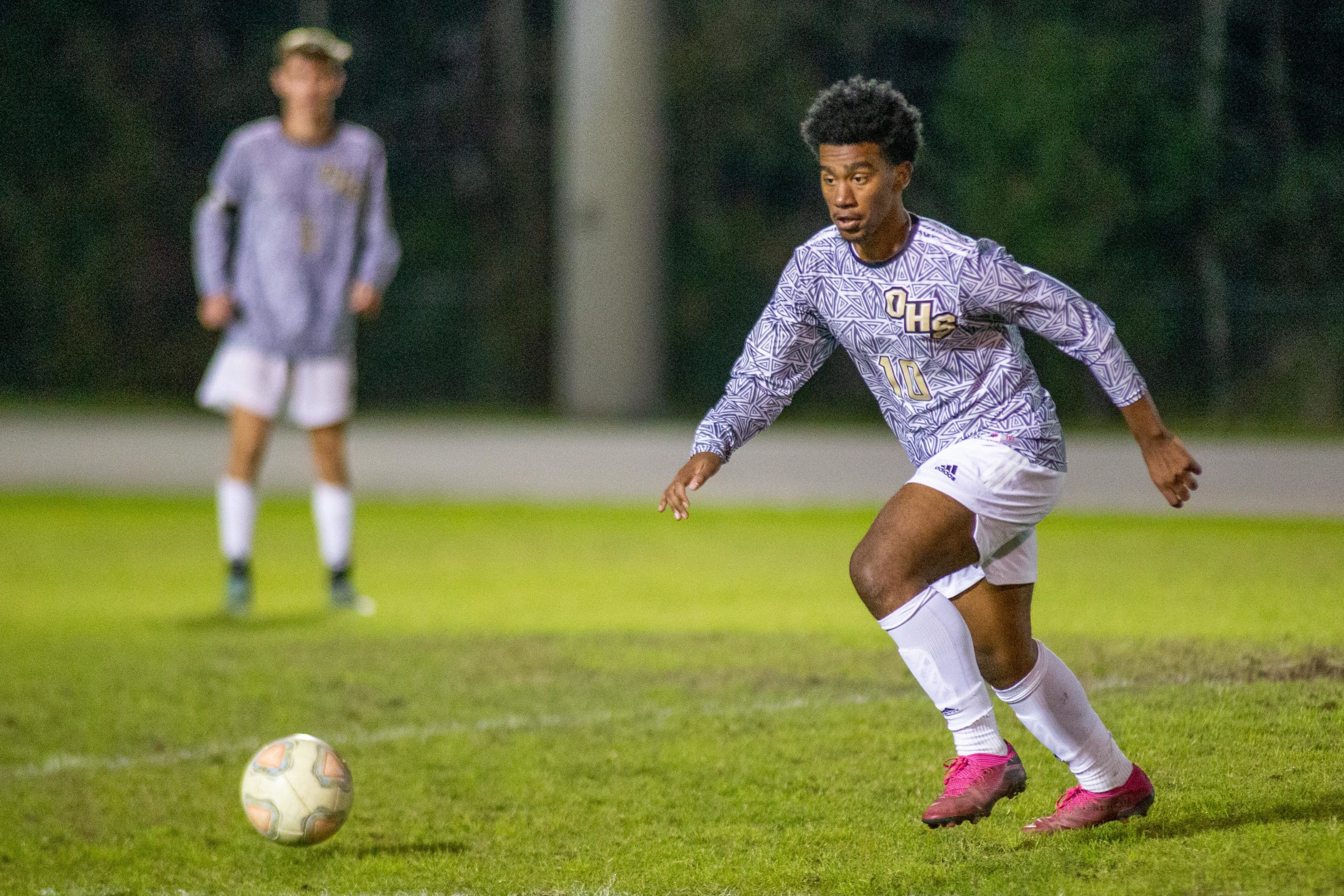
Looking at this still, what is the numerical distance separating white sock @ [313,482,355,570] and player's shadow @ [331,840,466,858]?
11.7 ft

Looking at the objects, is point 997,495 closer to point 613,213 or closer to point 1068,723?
point 1068,723

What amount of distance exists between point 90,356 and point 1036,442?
1711 cm

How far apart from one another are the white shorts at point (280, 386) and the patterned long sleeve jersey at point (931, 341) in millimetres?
4329

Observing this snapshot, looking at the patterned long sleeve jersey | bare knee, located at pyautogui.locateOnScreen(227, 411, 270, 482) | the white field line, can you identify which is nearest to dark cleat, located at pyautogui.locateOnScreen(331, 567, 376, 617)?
bare knee, located at pyautogui.locateOnScreen(227, 411, 270, 482)

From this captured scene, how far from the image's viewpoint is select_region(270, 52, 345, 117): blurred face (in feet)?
25.7

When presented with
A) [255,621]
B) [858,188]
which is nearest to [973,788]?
[858,188]

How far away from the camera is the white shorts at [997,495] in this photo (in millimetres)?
3719

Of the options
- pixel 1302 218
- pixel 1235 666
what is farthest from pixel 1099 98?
pixel 1235 666

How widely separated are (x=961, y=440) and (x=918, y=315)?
0.31m

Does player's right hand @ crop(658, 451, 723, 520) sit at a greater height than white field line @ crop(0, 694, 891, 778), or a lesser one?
greater

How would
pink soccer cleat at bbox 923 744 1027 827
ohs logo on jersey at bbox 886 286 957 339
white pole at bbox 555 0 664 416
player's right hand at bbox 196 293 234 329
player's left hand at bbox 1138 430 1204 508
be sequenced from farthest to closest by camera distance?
1. white pole at bbox 555 0 664 416
2. player's right hand at bbox 196 293 234 329
3. ohs logo on jersey at bbox 886 286 957 339
4. pink soccer cleat at bbox 923 744 1027 827
5. player's left hand at bbox 1138 430 1204 508

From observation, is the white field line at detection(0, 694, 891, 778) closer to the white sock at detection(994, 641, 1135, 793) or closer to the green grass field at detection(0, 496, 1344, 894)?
the green grass field at detection(0, 496, 1344, 894)

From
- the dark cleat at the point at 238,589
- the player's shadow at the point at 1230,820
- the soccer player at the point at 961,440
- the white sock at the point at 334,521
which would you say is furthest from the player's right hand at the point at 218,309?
the player's shadow at the point at 1230,820

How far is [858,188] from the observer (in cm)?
374
